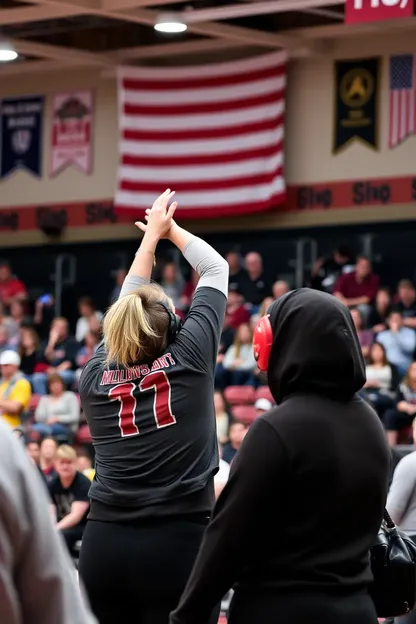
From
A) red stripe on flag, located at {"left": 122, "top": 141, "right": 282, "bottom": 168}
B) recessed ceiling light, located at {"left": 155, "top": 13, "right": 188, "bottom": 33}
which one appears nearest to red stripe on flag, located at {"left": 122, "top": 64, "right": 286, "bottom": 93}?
red stripe on flag, located at {"left": 122, "top": 141, "right": 282, "bottom": 168}

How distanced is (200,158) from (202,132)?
0.39m

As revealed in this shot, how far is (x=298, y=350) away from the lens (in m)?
3.49

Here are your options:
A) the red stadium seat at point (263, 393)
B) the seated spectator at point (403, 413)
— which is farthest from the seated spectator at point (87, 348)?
the seated spectator at point (403, 413)

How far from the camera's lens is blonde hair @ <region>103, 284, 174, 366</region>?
445 centimetres

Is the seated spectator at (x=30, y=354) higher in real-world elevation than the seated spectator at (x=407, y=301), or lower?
lower

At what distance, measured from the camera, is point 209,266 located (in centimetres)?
475

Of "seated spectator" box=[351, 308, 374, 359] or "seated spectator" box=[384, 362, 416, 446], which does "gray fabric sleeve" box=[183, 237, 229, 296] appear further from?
"seated spectator" box=[351, 308, 374, 359]

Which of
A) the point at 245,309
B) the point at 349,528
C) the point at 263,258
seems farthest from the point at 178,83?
the point at 349,528

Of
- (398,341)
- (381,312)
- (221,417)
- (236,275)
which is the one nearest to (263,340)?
(221,417)

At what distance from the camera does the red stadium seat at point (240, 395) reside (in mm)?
16172

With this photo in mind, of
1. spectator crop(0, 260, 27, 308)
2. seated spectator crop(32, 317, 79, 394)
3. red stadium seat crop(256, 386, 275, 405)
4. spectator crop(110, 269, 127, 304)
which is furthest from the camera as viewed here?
spectator crop(0, 260, 27, 308)

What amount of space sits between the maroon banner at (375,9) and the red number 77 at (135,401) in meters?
10.4

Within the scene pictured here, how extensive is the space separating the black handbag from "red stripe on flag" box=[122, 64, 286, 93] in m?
16.2

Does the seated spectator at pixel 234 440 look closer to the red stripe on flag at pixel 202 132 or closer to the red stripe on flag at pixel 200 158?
the red stripe on flag at pixel 200 158
